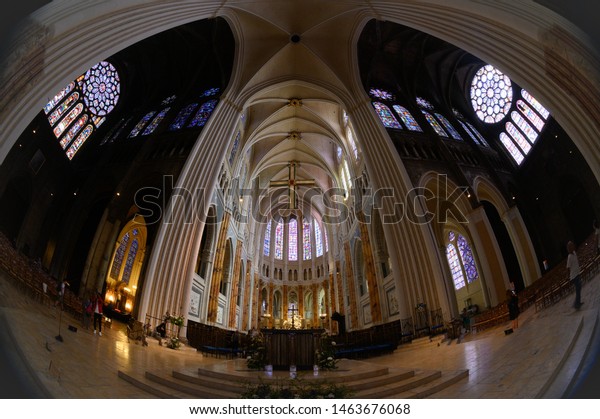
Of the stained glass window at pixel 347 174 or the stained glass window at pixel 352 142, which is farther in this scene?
the stained glass window at pixel 347 174

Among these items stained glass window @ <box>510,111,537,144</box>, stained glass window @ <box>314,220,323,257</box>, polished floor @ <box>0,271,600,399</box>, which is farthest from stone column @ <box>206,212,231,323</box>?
stained glass window @ <box>510,111,537,144</box>

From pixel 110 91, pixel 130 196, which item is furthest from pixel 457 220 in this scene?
pixel 110 91

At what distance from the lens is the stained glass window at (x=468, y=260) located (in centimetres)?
918

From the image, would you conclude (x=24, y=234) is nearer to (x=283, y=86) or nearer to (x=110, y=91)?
(x=110, y=91)

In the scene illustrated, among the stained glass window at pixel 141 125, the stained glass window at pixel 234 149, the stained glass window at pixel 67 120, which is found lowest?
the stained glass window at pixel 67 120

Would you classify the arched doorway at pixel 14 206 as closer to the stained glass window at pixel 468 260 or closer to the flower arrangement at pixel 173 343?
the flower arrangement at pixel 173 343

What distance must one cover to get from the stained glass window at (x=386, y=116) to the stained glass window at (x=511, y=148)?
22.5ft

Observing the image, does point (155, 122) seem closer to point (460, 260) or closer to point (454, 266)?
point (460, 260)

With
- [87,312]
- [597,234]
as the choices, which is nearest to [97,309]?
[87,312]

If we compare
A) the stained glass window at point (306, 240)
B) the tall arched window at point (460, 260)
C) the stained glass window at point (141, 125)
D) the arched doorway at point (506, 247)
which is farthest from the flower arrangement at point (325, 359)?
the stained glass window at point (306, 240)

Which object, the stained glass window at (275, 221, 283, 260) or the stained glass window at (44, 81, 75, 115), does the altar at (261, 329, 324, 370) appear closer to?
the stained glass window at (44, 81, 75, 115)

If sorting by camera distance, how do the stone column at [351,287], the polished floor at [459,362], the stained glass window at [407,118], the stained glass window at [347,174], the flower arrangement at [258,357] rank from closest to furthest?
the polished floor at [459,362] → the flower arrangement at [258,357] → the stained glass window at [407,118] → the stone column at [351,287] → the stained glass window at [347,174]

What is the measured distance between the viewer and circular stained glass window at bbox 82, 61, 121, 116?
8.56m

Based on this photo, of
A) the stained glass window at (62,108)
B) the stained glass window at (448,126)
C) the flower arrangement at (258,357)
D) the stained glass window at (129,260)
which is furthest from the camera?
the stained glass window at (129,260)
